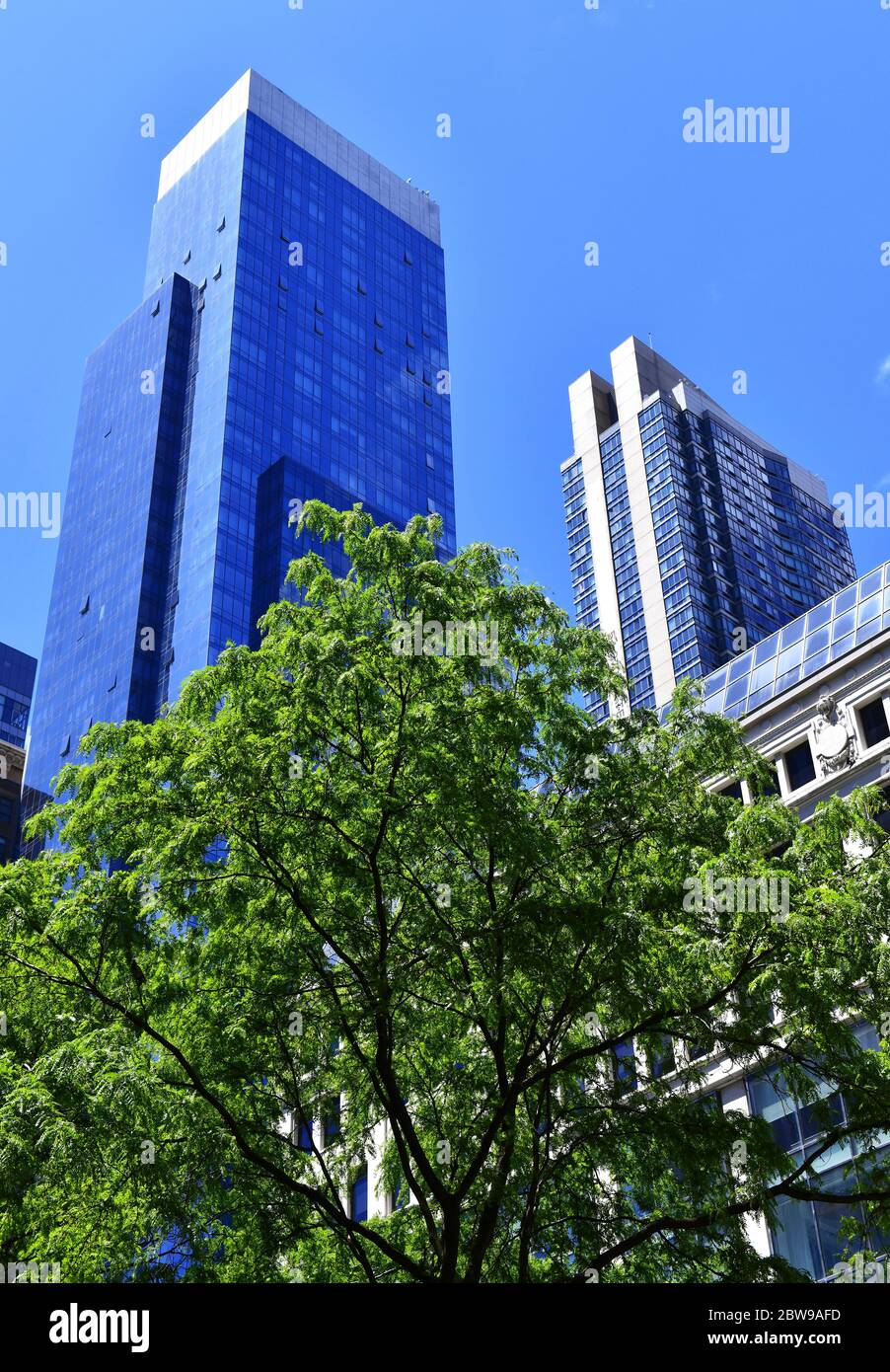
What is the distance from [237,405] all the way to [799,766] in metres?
92.1

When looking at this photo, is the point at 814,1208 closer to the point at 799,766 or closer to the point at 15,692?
the point at 799,766

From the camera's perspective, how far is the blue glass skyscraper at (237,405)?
370 ft

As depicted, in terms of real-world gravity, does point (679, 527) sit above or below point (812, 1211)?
above

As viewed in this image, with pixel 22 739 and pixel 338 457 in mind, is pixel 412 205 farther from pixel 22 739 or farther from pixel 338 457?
pixel 22 739

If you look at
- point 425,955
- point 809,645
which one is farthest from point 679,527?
point 425,955

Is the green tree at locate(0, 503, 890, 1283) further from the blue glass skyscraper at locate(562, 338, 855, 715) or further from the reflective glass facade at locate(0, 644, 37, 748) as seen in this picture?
the reflective glass facade at locate(0, 644, 37, 748)

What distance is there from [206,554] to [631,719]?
97.5 m

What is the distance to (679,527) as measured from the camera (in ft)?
443

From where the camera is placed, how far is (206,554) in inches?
4417

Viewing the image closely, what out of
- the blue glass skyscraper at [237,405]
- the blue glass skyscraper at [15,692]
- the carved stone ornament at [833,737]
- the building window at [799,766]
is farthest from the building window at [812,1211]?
the blue glass skyscraper at [15,692]

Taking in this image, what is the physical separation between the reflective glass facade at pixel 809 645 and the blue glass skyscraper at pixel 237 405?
6569 centimetres

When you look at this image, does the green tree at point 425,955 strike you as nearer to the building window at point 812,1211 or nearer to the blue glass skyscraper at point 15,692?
the building window at point 812,1211

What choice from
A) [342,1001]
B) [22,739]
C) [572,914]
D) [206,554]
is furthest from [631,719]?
[22,739]

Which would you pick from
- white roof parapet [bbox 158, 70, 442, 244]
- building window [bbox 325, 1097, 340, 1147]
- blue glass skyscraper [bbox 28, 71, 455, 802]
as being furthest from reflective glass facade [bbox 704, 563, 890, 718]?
white roof parapet [bbox 158, 70, 442, 244]
